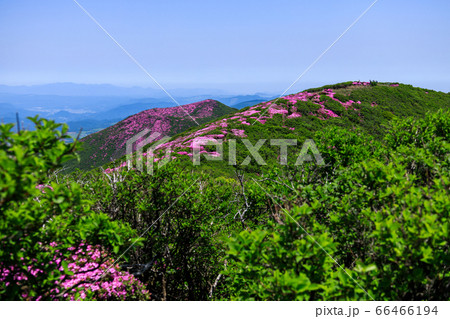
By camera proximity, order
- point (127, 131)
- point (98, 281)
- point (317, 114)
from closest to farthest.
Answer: point (98, 281), point (317, 114), point (127, 131)

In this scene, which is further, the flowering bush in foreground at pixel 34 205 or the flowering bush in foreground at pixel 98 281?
the flowering bush in foreground at pixel 98 281

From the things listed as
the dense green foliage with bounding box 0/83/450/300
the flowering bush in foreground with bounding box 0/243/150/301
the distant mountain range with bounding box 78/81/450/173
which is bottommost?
the flowering bush in foreground with bounding box 0/243/150/301

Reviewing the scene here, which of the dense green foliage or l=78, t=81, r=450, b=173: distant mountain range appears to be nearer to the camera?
the dense green foliage

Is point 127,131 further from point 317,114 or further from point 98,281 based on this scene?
point 98,281

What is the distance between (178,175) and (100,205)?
1.76m

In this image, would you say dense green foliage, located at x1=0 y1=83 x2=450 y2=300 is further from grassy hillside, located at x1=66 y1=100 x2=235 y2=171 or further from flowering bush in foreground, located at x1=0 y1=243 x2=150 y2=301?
grassy hillside, located at x1=66 y1=100 x2=235 y2=171

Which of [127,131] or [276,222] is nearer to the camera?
[276,222]

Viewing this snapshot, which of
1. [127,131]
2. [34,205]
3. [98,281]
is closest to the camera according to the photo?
[34,205]

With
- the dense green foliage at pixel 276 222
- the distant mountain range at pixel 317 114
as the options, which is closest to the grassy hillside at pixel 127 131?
the distant mountain range at pixel 317 114

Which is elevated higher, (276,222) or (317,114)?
(317,114)

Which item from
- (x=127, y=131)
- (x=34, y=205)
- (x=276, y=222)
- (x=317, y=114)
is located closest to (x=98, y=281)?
(x=34, y=205)

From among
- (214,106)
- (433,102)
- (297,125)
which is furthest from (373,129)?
(214,106)

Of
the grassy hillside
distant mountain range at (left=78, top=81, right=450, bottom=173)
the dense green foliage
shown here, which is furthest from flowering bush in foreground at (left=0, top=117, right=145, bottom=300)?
the grassy hillside

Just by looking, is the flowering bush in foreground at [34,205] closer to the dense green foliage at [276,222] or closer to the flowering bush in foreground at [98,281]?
the dense green foliage at [276,222]
